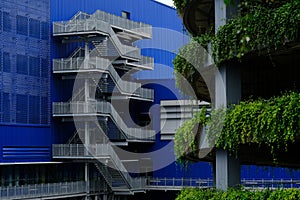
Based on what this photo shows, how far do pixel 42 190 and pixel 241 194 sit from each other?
25.7 m

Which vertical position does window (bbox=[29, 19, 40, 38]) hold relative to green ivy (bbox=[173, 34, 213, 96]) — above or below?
above

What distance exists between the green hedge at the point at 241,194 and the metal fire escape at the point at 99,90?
2558 centimetres

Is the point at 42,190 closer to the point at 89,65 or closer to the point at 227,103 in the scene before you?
the point at 89,65

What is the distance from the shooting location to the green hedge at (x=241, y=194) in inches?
606

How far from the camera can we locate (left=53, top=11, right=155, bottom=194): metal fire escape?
144 feet

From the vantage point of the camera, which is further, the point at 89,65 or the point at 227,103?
the point at 89,65

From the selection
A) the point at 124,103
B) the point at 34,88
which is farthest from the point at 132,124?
the point at 34,88

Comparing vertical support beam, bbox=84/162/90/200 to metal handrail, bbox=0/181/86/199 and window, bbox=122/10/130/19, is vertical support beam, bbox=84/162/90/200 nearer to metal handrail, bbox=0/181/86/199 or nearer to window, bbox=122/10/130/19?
metal handrail, bbox=0/181/86/199

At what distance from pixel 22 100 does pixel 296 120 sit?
28.6 m

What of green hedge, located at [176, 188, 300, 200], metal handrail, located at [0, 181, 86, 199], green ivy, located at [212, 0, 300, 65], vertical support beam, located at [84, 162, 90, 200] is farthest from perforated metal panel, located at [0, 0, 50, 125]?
green ivy, located at [212, 0, 300, 65]

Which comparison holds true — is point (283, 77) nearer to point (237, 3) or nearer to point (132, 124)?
point (237, 3)

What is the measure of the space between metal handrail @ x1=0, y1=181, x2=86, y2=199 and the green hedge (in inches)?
825

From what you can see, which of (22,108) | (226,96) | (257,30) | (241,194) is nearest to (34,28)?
(22,108)

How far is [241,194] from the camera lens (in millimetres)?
16406
